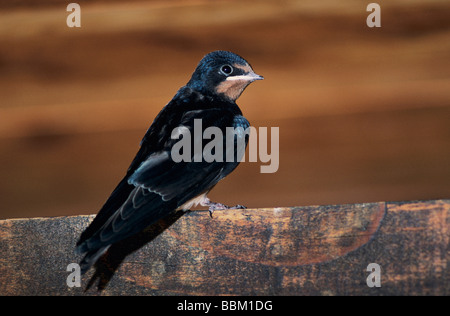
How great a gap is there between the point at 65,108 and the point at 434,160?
1.30 metres

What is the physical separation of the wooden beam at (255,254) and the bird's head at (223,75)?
541 millimetres

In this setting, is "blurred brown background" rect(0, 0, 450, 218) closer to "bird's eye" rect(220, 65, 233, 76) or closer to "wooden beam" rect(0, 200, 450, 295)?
"bird's eye" rect(220, 65, 233, 76)

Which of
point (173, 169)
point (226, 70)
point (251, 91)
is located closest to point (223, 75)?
point (226, 70)

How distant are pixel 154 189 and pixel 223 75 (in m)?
0.57

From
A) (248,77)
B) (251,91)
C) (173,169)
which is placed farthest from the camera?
(251,91)

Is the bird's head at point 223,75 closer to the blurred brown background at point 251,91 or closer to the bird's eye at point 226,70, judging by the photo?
the bird's eye at point 226,70

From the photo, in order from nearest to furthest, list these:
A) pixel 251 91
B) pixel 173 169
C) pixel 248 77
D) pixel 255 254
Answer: pixel 255 254
pixel 173 169
pixel 248 77
pixel 251 91

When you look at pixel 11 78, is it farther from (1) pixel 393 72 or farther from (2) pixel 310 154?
(1) pixel 393 72

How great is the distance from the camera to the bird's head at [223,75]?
6.07 ft

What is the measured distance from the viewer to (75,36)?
2176 millimetres

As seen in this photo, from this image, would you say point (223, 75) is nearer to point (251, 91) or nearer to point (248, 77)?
point (248, 77)

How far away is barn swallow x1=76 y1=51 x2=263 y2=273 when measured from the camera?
1.32m

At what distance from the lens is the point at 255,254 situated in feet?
4.56

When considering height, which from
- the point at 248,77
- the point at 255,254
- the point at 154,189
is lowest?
the point at 255,254
